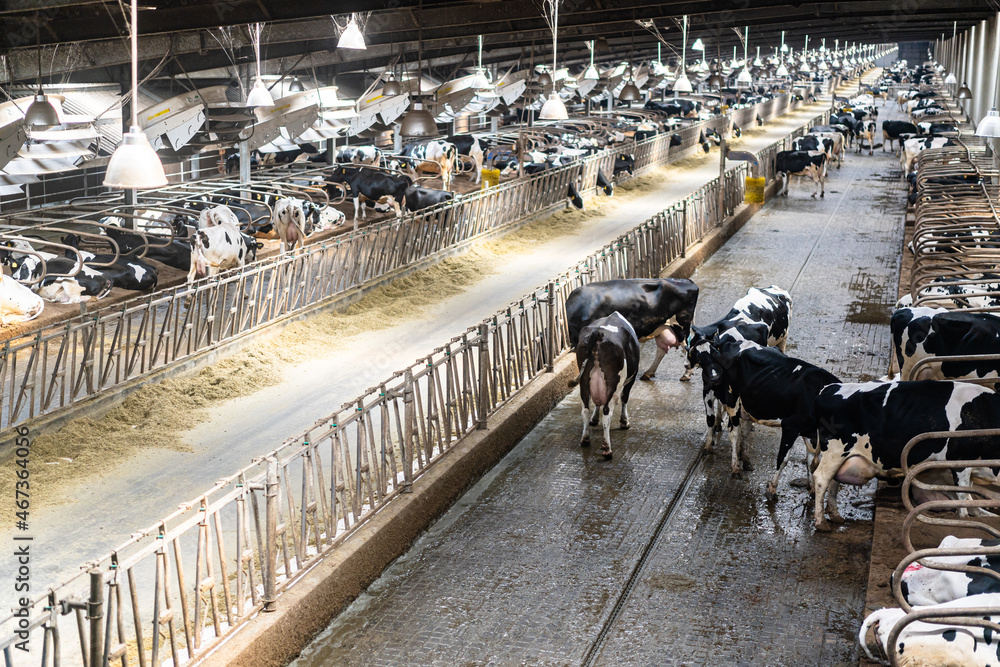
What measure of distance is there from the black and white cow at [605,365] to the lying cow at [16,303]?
679 cm

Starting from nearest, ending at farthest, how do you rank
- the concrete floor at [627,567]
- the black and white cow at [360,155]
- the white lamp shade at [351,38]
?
the concrete floor at [627,567] → the white lamp shade at [351,38] → the black and white cow at [360,155]

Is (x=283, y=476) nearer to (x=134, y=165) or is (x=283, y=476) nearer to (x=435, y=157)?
(x=134, y=165)

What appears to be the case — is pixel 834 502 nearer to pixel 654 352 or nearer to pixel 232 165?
pixel 654 352

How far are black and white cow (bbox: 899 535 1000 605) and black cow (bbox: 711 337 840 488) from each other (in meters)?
2.28

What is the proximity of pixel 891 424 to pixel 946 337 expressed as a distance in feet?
8.63

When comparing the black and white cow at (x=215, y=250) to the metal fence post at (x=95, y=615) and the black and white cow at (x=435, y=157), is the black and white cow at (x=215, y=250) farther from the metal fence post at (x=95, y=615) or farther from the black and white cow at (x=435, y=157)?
the black and white cow at (x=435, y=157)

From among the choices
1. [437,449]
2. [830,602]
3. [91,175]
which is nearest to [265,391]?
[437,449]

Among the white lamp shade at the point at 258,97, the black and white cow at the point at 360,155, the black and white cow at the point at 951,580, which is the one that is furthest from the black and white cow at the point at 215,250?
the black and white cow at the point at 360,155

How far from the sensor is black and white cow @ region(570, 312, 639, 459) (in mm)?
10227

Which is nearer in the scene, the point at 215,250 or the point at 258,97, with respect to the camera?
the point at 215,250

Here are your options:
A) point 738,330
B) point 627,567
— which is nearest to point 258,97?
point 738,330

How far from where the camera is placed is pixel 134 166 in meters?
7.73

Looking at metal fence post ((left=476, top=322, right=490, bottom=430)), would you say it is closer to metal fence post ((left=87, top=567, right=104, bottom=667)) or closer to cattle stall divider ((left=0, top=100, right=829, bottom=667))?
cattle stall divider ((left=0, top=100, right=829, bottom=667))

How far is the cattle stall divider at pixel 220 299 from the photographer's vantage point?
1051cm
